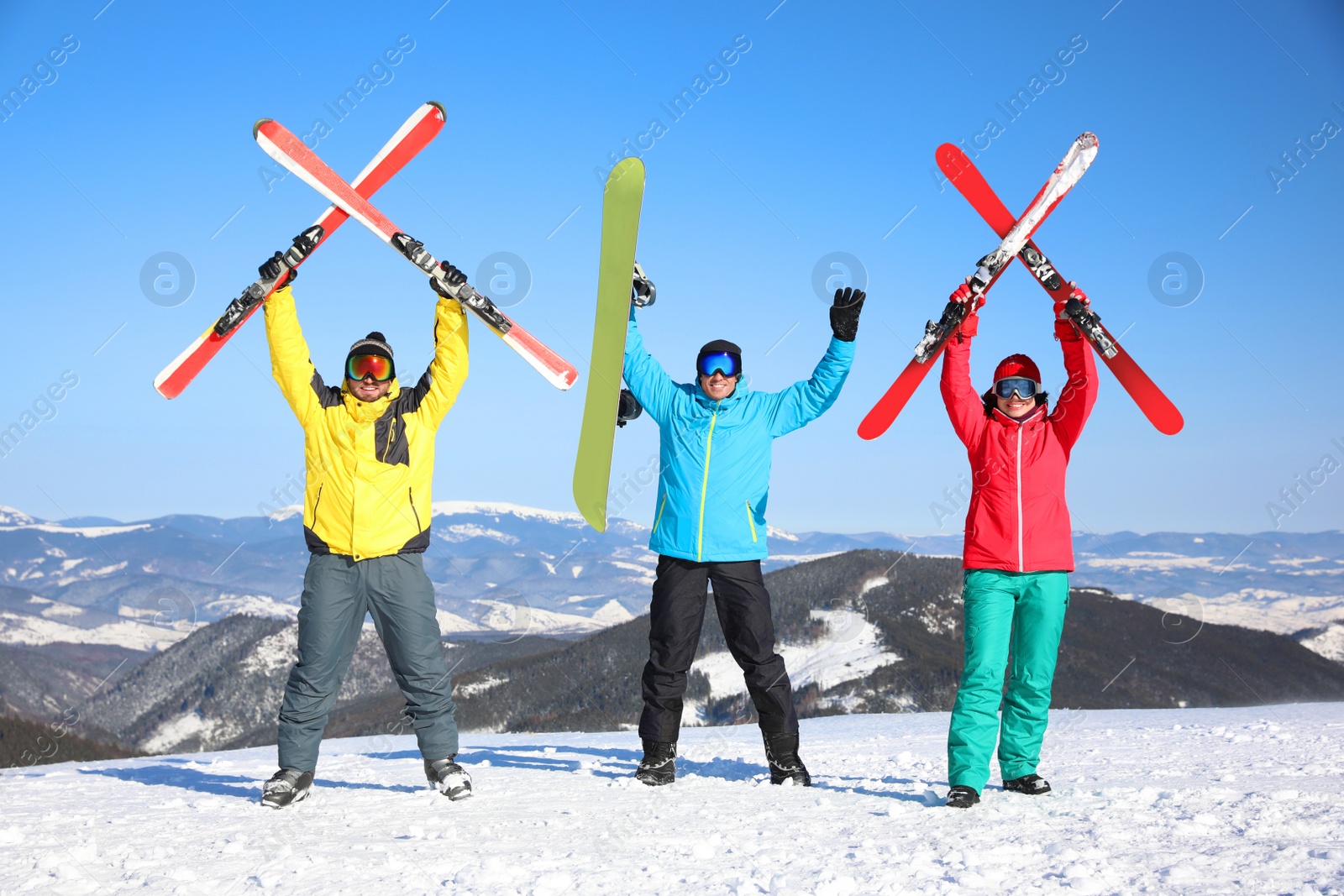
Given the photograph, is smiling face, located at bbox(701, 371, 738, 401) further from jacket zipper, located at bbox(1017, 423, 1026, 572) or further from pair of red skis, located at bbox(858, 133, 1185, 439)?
jacket zipper, located at bbox(1017, 423, 1026, 572)

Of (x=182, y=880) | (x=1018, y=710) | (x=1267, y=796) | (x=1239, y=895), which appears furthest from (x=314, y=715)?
(x=1267, y=796)

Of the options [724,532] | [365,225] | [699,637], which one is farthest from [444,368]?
[699,637]

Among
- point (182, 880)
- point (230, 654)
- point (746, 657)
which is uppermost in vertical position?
point (746, 657)

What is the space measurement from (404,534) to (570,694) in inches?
3091

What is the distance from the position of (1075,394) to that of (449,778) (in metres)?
3.79

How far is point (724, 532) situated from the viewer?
481cm

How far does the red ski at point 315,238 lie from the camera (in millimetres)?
4852

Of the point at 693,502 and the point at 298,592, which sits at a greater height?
the point at 693,502

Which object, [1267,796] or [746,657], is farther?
[746,657]

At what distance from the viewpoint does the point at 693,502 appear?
4898mm

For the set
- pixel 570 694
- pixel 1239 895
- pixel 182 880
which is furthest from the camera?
pixel 570 694

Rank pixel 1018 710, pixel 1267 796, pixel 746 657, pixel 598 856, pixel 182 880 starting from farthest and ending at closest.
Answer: pixel 746 657 < pixel 1018 710 < pixel 1267 796 < pixel 598 856 < pixel 182 880

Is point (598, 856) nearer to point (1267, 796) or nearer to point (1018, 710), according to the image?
point (1018, 710)

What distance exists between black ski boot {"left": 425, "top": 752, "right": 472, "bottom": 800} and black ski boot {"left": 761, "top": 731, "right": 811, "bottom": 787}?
1584mm
